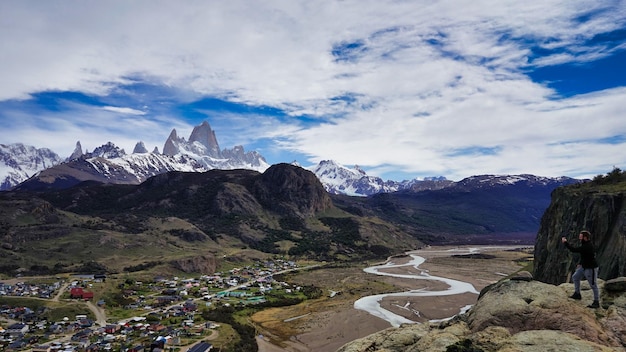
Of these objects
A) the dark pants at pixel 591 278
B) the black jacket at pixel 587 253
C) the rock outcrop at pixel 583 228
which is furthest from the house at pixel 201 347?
the black jacket at pixel 587 253

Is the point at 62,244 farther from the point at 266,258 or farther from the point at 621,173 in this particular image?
the point at 621,173

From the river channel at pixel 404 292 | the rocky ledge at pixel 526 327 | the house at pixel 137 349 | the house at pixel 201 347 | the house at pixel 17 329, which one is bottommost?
the river channel at pixel 404 292

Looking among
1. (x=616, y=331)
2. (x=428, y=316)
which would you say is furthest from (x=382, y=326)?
(x=616, y=331)

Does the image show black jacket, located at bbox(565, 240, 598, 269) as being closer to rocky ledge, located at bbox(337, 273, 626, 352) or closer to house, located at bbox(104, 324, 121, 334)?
rocky ledge, located at bbox(337, 273, 626, 352)

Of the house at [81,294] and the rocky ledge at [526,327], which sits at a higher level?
the rocky ledge at [526,327]

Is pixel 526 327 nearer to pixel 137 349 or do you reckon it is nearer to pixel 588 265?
pixel 588 265

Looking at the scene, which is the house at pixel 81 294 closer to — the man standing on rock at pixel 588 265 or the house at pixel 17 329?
the house at pixel 17 329
